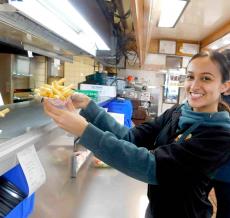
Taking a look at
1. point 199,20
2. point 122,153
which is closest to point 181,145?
point 122,153

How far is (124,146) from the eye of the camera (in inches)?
37.6

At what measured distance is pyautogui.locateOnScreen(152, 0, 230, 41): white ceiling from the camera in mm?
3713

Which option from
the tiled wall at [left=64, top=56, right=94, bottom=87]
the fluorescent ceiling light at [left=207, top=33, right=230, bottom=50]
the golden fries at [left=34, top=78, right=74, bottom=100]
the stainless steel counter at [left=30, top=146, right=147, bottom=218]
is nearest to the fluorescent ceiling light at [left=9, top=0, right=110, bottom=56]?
the golden fries at [left=34, top=78, right=74, bottom=100]

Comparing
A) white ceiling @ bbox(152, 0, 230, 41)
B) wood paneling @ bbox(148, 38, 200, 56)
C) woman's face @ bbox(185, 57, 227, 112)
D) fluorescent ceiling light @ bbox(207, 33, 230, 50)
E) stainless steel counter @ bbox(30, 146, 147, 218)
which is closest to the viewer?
woman's face @ bbox(185, 57, 227, 112)

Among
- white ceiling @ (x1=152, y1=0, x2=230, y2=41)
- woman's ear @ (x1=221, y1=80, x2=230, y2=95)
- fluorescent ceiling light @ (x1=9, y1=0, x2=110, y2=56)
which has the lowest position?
woman's ear @ (x1=221, y1=80, x2=230, y2=95)

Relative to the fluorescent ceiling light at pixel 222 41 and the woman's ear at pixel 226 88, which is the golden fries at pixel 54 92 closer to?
the woman's ear at pixel 226 88

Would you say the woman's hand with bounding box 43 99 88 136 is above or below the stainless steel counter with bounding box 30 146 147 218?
above

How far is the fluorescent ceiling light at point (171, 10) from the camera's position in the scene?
2.66 meters

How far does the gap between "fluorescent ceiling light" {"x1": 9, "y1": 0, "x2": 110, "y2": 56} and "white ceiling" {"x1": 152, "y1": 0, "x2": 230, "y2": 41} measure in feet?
4.92

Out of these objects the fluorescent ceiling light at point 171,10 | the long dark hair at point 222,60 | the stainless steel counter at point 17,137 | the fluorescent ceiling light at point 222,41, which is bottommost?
the stainless steel counter at point 17,137

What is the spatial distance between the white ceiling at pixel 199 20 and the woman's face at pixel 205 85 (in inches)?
68.6

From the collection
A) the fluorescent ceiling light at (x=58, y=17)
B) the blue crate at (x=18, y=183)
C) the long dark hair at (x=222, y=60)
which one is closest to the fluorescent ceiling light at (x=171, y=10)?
the fluorescent ceiling light at (x=58, y=17)

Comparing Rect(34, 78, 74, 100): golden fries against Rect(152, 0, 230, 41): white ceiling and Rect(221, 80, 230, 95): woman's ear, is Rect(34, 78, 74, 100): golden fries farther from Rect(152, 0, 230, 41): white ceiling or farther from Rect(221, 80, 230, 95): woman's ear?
Rect(152, 0, 230, 41): white ceiling

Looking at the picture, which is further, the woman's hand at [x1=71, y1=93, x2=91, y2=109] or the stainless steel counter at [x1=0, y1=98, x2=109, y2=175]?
the woman's hand at [x1=71, y1=93, x2=91, y2=109]
